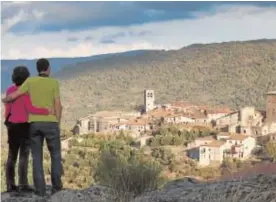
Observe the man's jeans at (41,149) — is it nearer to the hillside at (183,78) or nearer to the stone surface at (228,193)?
the stone surface at (228,193)

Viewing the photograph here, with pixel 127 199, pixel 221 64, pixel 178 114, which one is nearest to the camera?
pixel 127 199

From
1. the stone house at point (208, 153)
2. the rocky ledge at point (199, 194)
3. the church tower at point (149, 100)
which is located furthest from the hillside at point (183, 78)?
the rocky ledge at point (199, 194)

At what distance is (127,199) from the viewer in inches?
269

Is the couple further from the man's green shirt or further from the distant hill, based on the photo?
the distant hill

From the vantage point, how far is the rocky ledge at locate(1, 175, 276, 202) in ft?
19.6

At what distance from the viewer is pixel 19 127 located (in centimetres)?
830

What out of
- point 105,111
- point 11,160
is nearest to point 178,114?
point 105,111

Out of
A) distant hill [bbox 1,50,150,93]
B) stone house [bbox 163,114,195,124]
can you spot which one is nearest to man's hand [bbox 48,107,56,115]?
distant hill [bbox 1,50,150,93]

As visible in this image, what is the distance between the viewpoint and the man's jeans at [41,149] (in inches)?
313

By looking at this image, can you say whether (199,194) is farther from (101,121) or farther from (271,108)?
(101,121)

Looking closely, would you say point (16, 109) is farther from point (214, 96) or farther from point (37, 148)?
point (214, 96)

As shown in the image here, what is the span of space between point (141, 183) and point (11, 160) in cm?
198

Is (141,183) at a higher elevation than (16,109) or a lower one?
lower

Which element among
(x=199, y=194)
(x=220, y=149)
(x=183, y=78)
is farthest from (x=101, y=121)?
(x=199, y=194)
